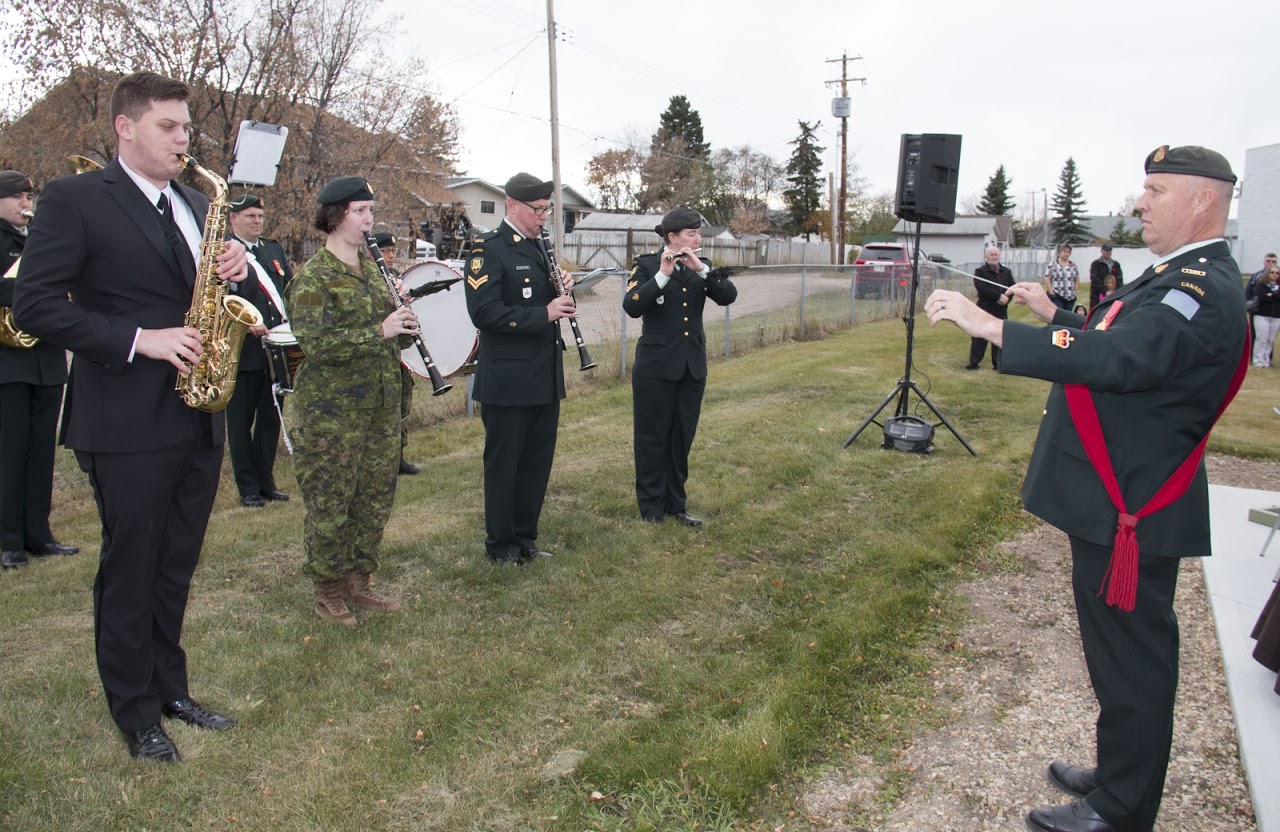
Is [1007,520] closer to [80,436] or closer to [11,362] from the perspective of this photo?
[80,436]

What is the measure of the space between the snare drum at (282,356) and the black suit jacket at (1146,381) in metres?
4.14

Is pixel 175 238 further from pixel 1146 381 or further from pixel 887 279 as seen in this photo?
pixel 887 279

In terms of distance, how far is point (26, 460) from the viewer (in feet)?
17.7

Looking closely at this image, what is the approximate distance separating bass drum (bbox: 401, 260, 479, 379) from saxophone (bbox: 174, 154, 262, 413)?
4.21 metres

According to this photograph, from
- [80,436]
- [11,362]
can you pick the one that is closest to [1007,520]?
[80,436]

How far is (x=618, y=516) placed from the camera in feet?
19.9

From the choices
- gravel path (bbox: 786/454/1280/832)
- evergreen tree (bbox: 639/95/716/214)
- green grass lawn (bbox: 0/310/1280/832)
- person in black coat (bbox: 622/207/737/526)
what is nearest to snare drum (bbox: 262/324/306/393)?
green grass lawn (bbox: 0/310/1280/832)

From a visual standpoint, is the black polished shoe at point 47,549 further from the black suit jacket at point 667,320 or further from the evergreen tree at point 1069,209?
the evergreen tree at point 1069,209

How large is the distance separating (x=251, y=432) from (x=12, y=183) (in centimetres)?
228

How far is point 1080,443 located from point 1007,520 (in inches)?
142

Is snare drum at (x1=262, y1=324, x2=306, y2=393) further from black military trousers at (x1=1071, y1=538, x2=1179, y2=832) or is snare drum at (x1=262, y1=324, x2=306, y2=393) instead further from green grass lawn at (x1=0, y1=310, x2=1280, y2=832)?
black military trousers at (x1=1071, y1=538, x2=1179, y2=832)

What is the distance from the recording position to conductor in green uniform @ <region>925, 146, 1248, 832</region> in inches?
98.2

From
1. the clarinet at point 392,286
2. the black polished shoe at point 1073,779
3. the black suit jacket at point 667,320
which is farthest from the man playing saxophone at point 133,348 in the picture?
the black polished shoe at point 1073,779

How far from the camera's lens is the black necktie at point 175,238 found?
121 inches
